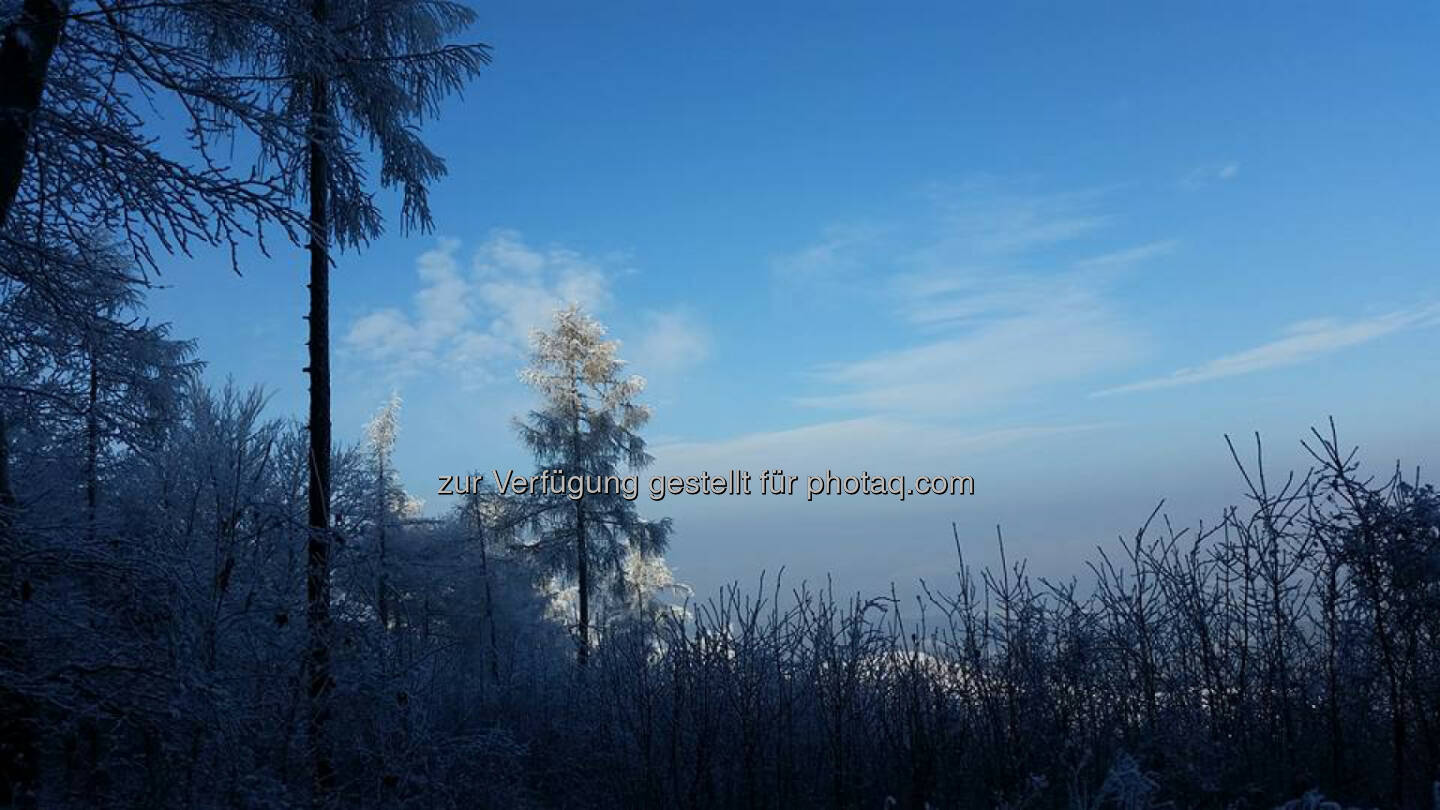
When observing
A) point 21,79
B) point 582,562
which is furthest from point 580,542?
point 21,79

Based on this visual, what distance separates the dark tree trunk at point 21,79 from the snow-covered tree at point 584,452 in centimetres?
1765

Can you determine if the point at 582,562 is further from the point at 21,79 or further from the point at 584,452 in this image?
the point at 21,79

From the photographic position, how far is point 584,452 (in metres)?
24.1

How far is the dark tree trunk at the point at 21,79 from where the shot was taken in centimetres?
625

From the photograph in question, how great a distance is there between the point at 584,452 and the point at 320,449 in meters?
13.9

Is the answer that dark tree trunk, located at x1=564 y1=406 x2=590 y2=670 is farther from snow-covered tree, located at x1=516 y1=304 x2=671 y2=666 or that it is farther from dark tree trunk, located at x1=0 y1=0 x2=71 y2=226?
dark tree trunk, located at x1=0 y1=0 x2=71 y2=226

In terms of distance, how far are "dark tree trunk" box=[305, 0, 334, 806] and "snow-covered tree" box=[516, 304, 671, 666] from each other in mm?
12745

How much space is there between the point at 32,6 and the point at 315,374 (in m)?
4.34

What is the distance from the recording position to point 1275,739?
7.83 m

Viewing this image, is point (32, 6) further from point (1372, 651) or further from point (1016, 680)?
point (1372, 651)

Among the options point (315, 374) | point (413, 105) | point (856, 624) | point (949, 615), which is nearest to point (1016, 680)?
point (949, 615)

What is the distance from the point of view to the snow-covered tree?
23719 mm

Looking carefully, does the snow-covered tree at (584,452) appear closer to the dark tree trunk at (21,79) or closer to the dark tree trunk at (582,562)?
the dark tree trunk at (582,562)

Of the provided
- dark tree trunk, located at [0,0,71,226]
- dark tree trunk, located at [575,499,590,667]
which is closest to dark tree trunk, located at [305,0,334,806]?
dark tree trunk, located at [0,0,71,226]
